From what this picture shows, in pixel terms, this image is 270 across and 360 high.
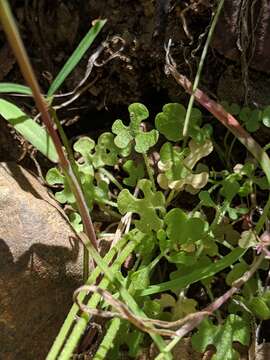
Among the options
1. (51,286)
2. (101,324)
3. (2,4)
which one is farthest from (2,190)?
(2,4)

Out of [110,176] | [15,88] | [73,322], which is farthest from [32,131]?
[73,322]

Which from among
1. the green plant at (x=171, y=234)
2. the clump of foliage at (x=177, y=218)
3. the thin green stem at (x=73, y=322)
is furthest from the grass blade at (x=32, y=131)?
the thin green stem at (x=73, y=322)

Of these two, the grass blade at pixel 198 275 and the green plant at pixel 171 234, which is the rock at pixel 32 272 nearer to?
the green plant at pixel 171 234

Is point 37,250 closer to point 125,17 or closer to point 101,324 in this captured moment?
point 101,324

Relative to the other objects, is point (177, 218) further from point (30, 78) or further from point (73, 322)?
point (30, 78)

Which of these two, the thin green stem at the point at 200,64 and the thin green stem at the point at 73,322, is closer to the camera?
the thin green stem at the point at 73,322

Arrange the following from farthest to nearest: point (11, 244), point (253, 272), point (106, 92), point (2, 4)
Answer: point (106, 92), point (11, 244), point (253, 272), point (2, 4)
